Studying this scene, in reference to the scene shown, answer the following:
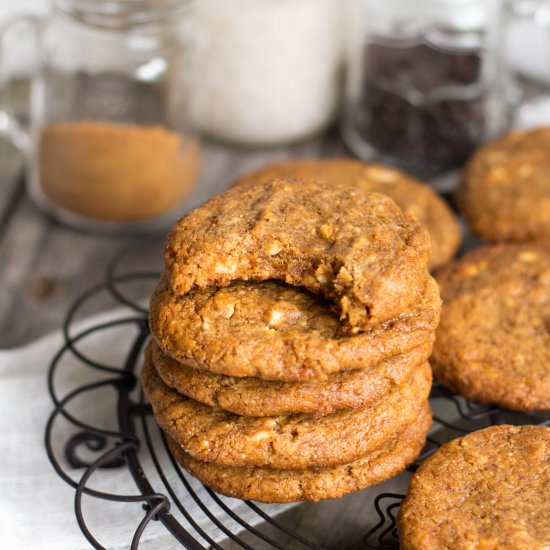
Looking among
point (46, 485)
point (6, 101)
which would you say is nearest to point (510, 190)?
point (46, 485)

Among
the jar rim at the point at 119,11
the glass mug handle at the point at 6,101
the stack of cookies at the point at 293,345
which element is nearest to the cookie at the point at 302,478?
the stack of cookies at the point at 293,345

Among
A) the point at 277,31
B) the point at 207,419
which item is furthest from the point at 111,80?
the point at 207,419

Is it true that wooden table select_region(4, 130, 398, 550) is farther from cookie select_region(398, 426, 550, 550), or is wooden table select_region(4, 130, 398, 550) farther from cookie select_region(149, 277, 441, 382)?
cookie select_region(398, 426, 550, 550)

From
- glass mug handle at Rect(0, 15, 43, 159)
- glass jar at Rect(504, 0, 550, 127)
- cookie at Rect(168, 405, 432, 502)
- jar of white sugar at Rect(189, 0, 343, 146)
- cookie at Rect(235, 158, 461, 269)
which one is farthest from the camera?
glass jar at Rect(504, 0, 550, 127)

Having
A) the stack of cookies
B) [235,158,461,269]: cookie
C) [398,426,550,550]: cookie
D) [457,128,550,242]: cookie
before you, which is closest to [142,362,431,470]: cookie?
the stack of cookies

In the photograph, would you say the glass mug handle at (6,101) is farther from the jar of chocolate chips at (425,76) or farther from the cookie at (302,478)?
the cookie at (302,478)

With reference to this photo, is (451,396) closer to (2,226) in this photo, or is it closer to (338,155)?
(338,155)
